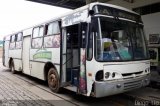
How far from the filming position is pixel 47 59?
29.6 ft

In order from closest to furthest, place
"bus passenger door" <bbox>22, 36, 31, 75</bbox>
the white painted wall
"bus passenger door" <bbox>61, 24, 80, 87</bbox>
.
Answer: "bus passenger door" <bbox>61, 24, 80, 87</bbox>
"bus passenger door" <bbox>22, 36, 31, 75</bbox>
the white painted wall

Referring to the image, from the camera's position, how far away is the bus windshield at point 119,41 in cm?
617

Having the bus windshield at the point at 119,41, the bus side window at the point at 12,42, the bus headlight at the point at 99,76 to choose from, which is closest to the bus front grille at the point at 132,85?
the bus windshield at the point at 119,41

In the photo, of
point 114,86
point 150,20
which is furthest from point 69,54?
point 150,20

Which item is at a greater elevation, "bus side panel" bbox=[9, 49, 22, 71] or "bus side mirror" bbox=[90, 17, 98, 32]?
"bus side mirror" bbox=[90, 17, 98, 32]

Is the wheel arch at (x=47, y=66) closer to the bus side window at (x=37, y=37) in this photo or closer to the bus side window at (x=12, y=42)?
the bus side window at (x=37, y=37)

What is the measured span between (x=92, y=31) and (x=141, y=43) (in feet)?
6.82

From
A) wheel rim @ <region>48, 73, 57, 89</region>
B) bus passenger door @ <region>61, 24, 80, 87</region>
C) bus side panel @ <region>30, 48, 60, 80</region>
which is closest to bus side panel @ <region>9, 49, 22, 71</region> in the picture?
bus side panel @ <region>30, 48, 60, 80</region>

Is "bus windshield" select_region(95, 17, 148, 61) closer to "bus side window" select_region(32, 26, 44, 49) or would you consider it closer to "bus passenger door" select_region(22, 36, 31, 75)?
"bus side window" select_region(32, 26, 44, 49)

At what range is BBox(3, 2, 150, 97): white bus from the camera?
6.11m

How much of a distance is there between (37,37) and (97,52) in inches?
194

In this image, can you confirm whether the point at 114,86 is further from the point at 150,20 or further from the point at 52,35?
the point at 150,20

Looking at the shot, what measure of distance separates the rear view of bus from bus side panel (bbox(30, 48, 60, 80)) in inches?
90.1

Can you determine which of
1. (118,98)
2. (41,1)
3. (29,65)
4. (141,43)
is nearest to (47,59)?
(29,65)
